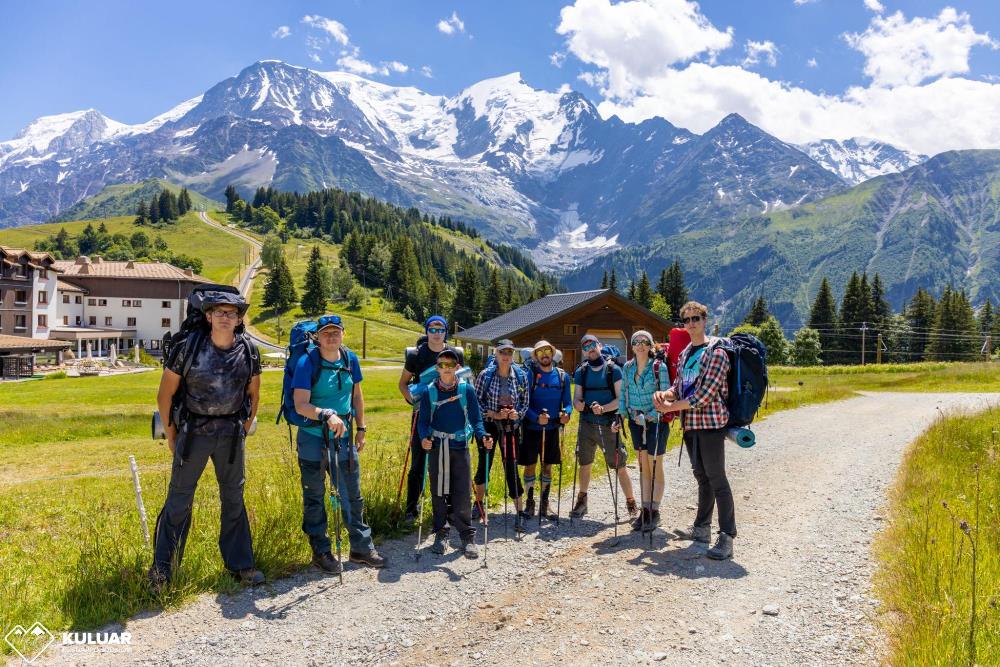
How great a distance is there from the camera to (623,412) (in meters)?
8.25

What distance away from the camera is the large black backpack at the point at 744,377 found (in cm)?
686

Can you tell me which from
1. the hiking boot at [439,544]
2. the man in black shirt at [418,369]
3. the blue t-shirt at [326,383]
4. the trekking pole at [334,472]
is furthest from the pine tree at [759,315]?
the trekking pole at [334,472]

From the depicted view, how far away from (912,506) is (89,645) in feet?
30.7

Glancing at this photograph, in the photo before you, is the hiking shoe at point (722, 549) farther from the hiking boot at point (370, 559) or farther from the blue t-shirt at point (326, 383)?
the blue t-shirt at point (326, 383)

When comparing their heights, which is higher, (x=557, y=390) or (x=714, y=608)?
(x=557, y=390)

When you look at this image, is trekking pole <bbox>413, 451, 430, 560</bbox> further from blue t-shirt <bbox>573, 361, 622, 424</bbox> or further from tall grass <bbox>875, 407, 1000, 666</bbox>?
tall grass <bbox>875, 407, 1000, 666</bbox>

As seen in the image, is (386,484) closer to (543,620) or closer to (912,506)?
(543,620)

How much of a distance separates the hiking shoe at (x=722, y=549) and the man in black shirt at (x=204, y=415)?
4837 mm

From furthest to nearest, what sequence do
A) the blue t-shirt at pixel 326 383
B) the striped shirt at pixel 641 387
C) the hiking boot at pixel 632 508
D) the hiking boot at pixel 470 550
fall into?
the hiking boot at pixel 632 508
the striped shirt at pixel 641 387
the hiking boot at pixel 470 550
the blue t-shirt at pixel 326 383

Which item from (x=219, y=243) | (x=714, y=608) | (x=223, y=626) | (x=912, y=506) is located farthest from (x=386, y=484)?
(x=219, y=243)

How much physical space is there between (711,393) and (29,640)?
6785mm

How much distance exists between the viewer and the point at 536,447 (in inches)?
337

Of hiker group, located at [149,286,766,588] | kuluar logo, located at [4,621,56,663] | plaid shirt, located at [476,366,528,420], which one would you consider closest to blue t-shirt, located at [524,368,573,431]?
hiker group, located at [149,286,766,588]

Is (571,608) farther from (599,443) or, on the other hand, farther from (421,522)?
(599,443)
